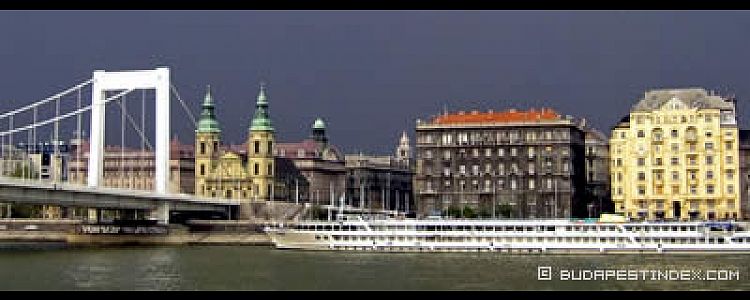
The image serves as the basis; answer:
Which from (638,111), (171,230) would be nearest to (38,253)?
(171,230)

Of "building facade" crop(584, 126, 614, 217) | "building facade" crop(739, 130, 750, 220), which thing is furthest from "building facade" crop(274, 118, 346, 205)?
"building facade" crop(739, 130, 750, 220)

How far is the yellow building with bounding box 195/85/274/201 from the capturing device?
126 metres

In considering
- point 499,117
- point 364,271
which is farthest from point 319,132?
point 364,271

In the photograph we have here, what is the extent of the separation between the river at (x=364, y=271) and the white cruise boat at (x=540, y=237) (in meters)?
2.10

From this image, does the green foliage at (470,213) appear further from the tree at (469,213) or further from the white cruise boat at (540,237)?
the white cruise boat at (540,237)

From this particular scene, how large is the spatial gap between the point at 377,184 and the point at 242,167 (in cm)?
3515

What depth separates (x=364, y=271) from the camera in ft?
164

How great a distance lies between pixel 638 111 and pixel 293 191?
2011 inches

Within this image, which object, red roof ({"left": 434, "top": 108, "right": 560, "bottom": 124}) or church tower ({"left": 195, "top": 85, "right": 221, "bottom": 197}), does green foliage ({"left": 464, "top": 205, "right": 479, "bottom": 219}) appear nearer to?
red roof ({"left": 434, "top": 108, "right": 560, "bottom": 124})

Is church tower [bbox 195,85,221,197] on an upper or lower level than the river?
upper

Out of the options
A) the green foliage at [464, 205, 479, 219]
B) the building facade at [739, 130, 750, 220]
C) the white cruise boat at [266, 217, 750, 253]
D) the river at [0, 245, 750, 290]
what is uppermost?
the building facade at [739, 130, 750, 220]

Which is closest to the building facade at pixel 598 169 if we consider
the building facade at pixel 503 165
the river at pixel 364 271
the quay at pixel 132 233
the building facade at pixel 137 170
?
the building facade at pixel 503 165

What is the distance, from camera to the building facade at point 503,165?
10512 cm

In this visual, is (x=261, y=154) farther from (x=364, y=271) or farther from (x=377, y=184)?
(x=364, y=271)
